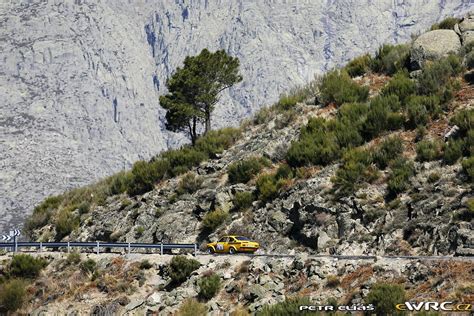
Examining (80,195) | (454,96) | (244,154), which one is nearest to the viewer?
(454,96)

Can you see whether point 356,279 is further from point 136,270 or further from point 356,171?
point 136,270

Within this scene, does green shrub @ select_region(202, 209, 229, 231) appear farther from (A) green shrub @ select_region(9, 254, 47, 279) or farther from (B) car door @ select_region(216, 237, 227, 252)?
(A) green shrub @ select_region(9, 254, 47, 279)

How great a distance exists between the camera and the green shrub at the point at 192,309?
26672 mm

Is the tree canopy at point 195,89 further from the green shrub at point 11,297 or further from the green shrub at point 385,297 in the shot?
the green shrub at point 385,297

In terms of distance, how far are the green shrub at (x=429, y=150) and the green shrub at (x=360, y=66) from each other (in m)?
12.3

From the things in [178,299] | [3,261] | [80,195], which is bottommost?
[178,299]

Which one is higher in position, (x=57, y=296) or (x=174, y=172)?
(x=174, y=172)

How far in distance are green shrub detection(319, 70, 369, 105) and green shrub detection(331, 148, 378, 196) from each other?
719cm

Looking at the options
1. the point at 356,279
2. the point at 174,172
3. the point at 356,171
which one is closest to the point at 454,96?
the point at 356,171

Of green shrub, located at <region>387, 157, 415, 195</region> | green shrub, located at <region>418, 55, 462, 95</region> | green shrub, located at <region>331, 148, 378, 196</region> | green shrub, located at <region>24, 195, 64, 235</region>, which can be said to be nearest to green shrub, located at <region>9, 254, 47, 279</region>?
green shrub, located at <region>24, 195, 64, 235</region>

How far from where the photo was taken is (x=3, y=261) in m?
36.3

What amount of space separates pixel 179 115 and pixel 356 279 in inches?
1121

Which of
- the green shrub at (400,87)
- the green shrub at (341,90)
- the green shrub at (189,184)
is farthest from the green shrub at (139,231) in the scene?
the green shrub at (400,87)

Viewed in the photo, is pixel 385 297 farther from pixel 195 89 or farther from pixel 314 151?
pixel 195 89
